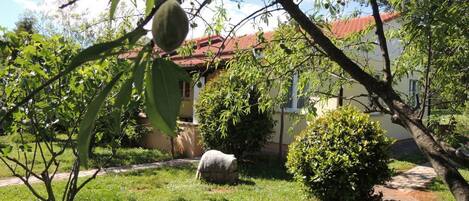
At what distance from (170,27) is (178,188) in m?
9.06

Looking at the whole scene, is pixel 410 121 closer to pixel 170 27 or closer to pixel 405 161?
pixel 170 27

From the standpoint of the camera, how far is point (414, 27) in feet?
9.46

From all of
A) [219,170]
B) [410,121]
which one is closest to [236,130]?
[219,170]

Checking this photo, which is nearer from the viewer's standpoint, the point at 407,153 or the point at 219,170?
the point at 219,170

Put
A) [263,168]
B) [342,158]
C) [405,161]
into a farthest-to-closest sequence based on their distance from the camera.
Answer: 1. [405,161]
2. [263,168]
3. [342,158]

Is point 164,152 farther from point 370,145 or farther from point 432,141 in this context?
point 432,141

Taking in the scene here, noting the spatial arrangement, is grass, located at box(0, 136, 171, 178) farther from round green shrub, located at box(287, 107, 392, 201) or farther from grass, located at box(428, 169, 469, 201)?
grass, located at box(428, 169, 469, 201)

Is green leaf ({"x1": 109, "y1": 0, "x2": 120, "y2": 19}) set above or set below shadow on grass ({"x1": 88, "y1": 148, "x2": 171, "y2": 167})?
above

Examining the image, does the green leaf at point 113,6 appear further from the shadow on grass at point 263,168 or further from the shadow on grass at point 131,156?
the shadow on grass at point 131,156

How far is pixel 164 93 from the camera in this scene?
15.7 inches

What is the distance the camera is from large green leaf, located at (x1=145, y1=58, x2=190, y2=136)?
1.30ft

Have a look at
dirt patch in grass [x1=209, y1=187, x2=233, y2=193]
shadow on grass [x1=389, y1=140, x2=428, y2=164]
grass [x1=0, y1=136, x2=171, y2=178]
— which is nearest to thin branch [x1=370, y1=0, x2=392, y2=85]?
dirt patch in grass [x1=209, y1=187, x2=233, y2=193]

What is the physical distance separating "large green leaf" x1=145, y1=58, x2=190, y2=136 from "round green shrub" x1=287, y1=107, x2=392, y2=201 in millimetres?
7436

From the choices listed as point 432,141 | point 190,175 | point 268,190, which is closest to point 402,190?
point 268,190
